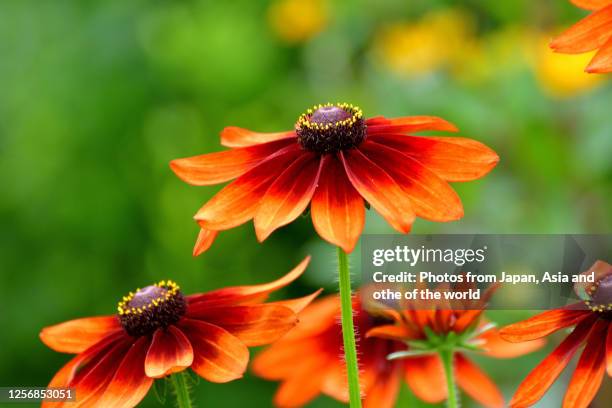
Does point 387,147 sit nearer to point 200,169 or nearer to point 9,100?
point 200,169

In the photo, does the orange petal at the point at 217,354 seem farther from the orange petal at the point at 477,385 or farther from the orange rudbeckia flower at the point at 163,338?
the orange petal at the point at 477,385

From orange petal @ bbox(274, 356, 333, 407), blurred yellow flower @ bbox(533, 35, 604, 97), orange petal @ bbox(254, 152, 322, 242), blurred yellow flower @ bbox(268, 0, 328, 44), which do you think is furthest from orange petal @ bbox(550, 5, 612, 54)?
blurred yellow flower @ bbox(268, 0, 328, 44)

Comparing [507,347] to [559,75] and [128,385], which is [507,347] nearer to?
[128,385]

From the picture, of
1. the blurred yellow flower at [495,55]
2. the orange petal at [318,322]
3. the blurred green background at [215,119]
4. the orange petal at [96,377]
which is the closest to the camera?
the orange petal at [96,377]

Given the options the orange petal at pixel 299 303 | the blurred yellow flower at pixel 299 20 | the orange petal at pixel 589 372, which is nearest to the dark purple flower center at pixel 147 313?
the orange petal at pixel 299 303

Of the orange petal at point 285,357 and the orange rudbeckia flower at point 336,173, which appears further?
the orange petal at point 285,357

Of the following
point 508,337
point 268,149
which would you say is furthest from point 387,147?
point 508,337

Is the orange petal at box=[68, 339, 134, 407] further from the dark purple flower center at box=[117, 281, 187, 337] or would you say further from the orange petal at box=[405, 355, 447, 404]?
the orange petal at box=[405, 355, 447, 404]
